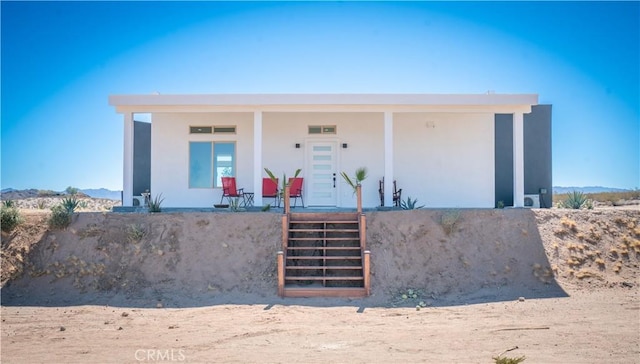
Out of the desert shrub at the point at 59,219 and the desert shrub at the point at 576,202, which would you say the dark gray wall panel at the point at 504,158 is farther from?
the desert shrub at the point at 59,219

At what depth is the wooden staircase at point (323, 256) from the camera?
993cm

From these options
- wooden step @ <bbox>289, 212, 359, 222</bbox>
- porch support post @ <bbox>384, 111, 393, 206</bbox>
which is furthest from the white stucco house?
wooden step @ <bbox>289, 212, 359, 222</bbox>

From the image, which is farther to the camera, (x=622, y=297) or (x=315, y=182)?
(x=315, y=182)

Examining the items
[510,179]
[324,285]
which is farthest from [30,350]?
[510,179]

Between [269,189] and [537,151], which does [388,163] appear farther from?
[537,151]

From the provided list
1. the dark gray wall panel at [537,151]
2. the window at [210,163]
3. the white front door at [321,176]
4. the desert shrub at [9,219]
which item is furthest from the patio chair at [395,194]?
the desert shrub at [9,219]

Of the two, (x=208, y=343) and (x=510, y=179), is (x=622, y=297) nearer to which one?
(x=510, y=179)

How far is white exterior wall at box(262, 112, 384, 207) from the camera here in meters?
14.2

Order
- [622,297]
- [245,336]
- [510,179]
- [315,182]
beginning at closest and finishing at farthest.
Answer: [245,336], [622,297], [315,182], [510,179]

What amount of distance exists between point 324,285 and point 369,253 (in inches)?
42.3

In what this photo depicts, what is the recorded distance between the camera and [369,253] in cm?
1009

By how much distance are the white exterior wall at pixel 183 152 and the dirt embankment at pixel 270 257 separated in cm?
237

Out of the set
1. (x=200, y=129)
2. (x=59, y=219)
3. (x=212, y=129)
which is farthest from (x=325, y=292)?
(x=200, y=129)

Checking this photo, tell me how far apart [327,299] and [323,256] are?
1.16 metres
